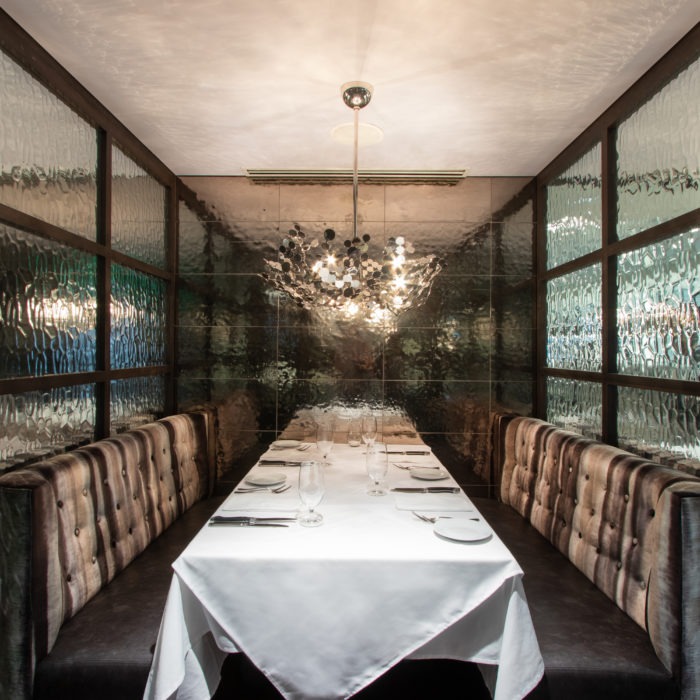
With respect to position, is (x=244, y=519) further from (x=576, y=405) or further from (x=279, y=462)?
(x=576, y=405)

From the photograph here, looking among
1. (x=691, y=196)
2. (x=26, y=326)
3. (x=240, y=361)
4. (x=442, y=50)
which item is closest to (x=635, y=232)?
(x=691, y=196)

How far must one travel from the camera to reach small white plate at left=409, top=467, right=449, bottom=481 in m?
2.10

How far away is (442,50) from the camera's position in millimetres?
1891

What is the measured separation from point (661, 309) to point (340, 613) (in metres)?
1.70

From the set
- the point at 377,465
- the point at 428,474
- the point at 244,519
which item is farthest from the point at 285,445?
the point at 244,519

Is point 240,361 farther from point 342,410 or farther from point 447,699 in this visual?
point 447,699

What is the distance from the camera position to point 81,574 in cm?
162

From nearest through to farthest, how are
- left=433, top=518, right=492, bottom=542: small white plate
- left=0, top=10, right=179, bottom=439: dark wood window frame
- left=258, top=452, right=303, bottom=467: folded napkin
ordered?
left=433, top=518, right=492, bottom=542: small white plate < left=0, top=10, right=179, bottom=439: dark wood window frame < left=258, top=452, right=303, bottom=467: folded napkin

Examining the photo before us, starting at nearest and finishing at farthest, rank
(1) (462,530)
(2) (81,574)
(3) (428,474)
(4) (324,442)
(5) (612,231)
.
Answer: (1) (462,530) < (2) (81,574) < (3) (428,474) < (5) (612,231) < (4) (324,442)

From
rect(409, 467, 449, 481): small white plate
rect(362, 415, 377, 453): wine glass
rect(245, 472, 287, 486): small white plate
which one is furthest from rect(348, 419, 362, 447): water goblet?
rect(245, 472, 287, 486): small white plate

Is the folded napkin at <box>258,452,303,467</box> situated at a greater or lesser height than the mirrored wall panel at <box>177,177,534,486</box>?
lesser

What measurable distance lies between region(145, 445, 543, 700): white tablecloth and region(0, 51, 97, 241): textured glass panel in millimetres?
1495

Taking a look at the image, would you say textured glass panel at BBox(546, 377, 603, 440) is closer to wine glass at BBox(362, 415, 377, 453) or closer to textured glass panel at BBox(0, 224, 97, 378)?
wine glass at BBox(362, 415, 377, 453)

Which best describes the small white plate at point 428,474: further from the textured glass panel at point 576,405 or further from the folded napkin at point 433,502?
the textured glass panel at point 576,405
